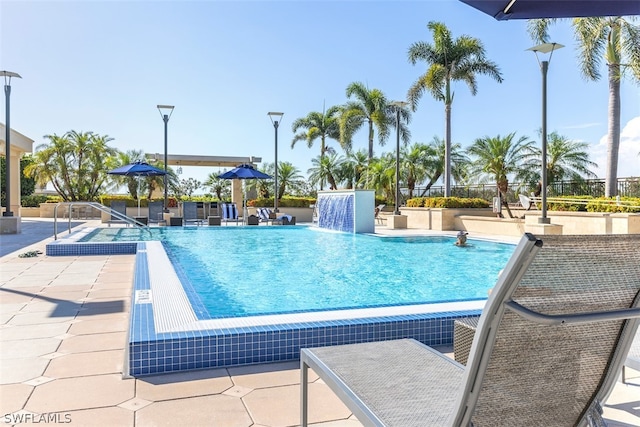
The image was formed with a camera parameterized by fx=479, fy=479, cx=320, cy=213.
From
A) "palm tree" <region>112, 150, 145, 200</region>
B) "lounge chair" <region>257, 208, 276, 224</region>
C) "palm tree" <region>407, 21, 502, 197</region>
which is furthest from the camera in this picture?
"palm tree" <region>112, 150, 145, 200</region>

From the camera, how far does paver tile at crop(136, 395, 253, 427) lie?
7.66ft

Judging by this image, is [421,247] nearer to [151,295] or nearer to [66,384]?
[151,295]

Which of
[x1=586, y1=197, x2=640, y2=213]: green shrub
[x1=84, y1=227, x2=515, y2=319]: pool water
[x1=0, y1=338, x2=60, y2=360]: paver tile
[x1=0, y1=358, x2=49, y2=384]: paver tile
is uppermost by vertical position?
A: [x1=586, y1=197, x2=640, y2=213]: green shrub

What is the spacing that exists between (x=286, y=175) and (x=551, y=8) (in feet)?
85.9

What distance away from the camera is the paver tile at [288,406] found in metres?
2.38

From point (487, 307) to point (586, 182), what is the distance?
1952 centimetres

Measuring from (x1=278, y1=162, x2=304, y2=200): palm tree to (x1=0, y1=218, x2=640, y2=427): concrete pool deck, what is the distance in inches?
990

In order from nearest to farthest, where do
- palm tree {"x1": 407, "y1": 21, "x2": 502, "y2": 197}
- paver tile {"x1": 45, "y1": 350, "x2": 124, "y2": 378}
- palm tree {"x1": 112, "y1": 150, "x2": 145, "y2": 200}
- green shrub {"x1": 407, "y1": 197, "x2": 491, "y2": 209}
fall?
1. paver tile {"x1": 45, "y1": 350, "x2": 124, "y2": 378}
2. green shrub {"x1": 407, "y1": 197, "x2": 491, "y2": 209}
3. palm tree {"x1": 407, "y1": 21, "x2": 502, "y2": 197}
4. palm tree {"x1": 112, "y1": 150, "x2": 145, "y2": 200}

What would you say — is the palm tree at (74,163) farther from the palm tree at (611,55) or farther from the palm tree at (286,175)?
the palm tree at (611,55)

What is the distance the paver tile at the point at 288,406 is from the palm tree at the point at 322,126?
2811cm

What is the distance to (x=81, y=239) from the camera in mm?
10211

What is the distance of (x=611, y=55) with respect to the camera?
15.7 metres

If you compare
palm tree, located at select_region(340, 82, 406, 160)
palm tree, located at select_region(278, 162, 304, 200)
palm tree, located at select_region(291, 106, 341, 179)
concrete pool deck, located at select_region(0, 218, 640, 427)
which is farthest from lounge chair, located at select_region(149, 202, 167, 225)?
palm tree, located at select_region(291, 106, 341, 179)

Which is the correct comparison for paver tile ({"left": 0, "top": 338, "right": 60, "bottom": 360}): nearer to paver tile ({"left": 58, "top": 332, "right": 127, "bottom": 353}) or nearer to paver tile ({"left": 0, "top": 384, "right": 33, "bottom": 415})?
paver tile ({"left": 58, "top": 332, "right": 127, "bottom": 353})
